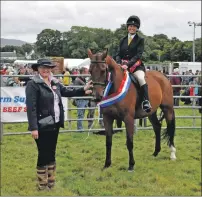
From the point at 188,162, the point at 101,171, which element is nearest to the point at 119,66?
the point at 101,171

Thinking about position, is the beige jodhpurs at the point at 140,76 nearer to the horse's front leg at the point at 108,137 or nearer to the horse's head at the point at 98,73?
the horse's front leg at the point at 108,137

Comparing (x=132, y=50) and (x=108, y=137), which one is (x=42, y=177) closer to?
(x=108, y=137)

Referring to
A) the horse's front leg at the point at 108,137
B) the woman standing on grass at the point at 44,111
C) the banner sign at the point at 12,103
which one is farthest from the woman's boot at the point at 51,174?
the banner sign at the point at 12,103

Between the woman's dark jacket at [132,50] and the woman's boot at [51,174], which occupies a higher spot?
the woman's dark jacket at [132,50]

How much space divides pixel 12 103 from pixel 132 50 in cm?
390

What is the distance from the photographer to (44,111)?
16.8ft

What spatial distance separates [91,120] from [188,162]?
13.2 ft

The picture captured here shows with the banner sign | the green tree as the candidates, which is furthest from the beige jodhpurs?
the green tree

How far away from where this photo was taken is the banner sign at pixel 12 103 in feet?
32.0

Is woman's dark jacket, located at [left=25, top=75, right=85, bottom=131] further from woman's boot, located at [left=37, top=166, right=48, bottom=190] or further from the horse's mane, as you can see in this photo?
the horse's mane

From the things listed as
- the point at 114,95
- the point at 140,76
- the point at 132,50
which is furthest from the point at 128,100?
the point at 132,50

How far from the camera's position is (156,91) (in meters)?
8.19

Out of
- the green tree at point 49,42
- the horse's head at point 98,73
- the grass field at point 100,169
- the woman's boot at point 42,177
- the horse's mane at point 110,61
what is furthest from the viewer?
the green tree at point 49,42

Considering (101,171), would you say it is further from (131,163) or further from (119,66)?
(119,66)
